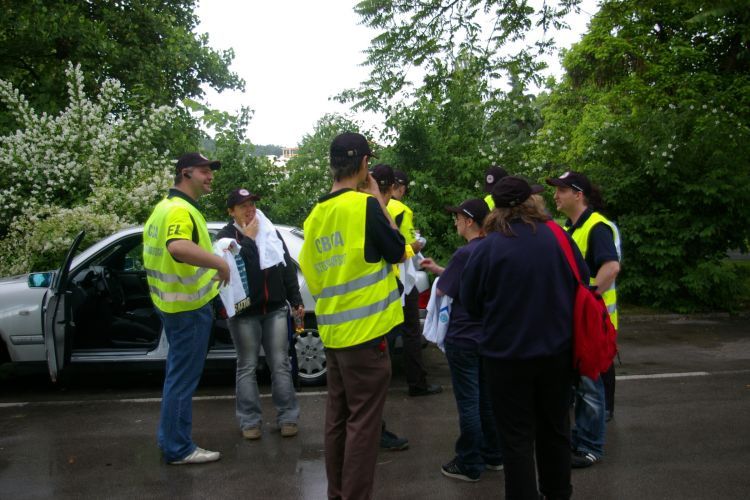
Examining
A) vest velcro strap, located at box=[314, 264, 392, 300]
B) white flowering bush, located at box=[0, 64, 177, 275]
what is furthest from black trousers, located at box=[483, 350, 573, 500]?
white flowering bush, located at box=[0, 64, 177, 275]

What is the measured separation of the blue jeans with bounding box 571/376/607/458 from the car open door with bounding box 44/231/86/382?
3892 millimetres

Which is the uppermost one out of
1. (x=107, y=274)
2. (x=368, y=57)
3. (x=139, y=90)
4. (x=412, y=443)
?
(x=139, y=90)

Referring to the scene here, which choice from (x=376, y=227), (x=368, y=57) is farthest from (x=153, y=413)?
(x=368, y=57)

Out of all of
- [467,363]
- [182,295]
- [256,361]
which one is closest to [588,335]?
[467,363]

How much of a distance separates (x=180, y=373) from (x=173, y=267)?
718mm

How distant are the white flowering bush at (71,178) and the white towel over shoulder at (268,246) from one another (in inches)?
177

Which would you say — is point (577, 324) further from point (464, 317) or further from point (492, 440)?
point (492, 440)

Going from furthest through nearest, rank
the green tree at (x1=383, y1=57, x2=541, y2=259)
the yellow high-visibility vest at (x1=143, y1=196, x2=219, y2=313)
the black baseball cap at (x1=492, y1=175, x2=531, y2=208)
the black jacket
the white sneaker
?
the green tree at (x1=383, y1=57, x2=541, y2=259)
the black jacket
the white sneaker
the yellow high-visibility vest at (x1=143, y1=196, x2=219, y2=313)
the black baseball cap at (x1=492, y1=175, x2=531, y2=208)

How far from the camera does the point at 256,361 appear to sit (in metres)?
5.84

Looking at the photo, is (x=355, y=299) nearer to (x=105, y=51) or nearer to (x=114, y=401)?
(x=114, y=401)

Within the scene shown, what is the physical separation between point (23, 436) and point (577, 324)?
4.56 metres

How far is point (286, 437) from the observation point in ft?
19.4

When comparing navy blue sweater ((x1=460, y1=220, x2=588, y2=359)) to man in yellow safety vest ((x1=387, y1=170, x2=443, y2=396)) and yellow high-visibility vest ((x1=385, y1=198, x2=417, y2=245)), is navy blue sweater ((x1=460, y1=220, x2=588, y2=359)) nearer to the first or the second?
man in yellow safety vest ((x1=387, y1=170, x2=443, y2=396))

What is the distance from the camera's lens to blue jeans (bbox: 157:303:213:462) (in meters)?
5.18
